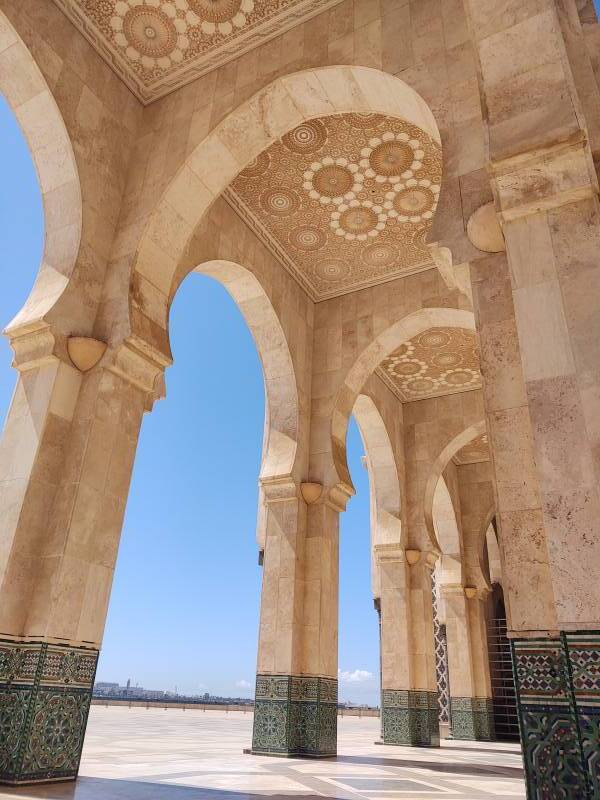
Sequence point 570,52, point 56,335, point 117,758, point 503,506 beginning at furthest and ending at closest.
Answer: point 117,758, point 56,335, point 570,52, point 503,506

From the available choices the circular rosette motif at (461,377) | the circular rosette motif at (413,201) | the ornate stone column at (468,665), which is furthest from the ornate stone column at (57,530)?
the ornate stone column at (468,665)

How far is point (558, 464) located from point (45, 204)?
433 cm

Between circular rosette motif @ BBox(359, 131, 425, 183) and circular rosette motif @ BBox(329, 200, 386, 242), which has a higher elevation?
circular rosette motif @ BBox(359, 131, 425, 183)

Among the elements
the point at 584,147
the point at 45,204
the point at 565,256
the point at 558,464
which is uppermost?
the point at 45,204

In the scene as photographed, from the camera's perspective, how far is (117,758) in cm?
479

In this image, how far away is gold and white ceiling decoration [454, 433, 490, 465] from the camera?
38.4 feet

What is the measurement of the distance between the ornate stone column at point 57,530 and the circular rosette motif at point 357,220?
129 inches

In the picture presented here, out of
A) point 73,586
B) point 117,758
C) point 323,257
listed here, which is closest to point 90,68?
point 323,257

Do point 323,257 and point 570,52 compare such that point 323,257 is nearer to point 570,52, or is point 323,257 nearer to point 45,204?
point 45,204

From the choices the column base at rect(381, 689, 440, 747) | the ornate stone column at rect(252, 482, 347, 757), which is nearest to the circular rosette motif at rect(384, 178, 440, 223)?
the ornate stone column at rect(252, 482, 347, 757)

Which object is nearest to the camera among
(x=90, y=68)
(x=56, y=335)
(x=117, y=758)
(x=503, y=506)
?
(x=503, y=506)

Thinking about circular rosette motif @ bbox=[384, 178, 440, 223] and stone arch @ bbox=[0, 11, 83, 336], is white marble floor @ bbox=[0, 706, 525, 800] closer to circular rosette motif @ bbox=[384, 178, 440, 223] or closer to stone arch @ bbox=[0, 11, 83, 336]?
stone arch @ bbox=[0, 11, 83, 336]

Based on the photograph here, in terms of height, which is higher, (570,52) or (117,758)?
(570,52)

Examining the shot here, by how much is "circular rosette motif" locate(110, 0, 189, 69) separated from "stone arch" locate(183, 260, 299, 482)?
2042 millimetres
